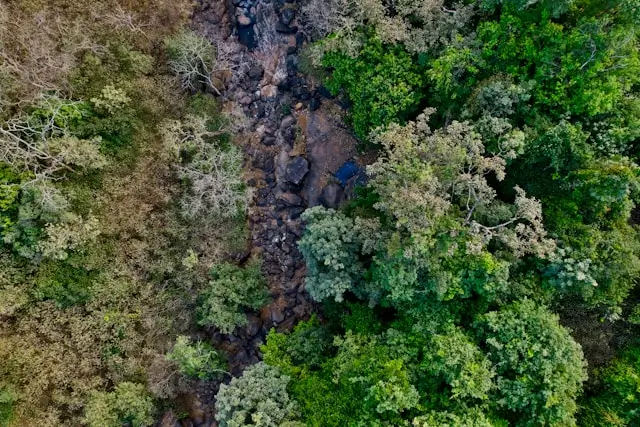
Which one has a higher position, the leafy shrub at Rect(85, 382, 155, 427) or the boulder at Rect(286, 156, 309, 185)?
the boulder at Rect(286, 156, 309, 185)

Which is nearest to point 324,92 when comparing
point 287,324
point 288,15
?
point 288,15

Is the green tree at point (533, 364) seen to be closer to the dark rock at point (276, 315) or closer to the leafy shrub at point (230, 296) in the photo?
the dark rock at point (276, 315)

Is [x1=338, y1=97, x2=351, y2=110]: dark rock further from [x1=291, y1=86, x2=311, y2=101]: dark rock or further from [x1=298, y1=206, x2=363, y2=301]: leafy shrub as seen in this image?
[x1=298, y1=206, x2=363, y2=301]: leafy shrub

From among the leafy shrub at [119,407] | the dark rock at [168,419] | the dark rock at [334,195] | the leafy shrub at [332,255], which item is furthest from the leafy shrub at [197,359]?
the dark rock at [334,195]

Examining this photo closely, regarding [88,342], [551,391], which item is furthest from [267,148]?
[551,391]

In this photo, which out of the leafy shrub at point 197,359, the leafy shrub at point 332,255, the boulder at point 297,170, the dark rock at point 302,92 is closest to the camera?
the leafy shrub at point 332,255

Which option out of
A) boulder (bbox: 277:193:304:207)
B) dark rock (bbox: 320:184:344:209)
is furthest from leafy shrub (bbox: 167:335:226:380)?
dark rock (bbox: 320:184:344:209)

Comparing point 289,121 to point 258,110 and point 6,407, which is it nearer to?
point 258,110
